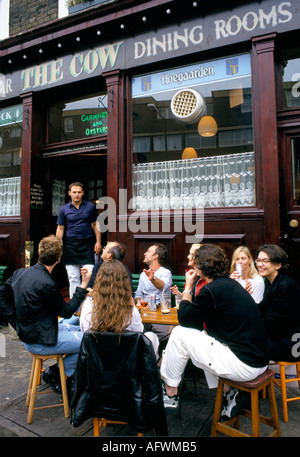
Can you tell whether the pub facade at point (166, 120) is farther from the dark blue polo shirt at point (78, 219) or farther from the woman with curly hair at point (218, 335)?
the woman with curly hair at point (218, 335)

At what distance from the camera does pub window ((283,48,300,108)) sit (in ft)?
15.1

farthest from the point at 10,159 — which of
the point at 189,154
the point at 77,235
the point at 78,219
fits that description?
the point at 189,154

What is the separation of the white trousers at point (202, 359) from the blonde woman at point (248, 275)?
111cm

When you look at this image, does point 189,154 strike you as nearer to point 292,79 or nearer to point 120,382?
point 292,79

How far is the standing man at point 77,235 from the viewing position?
5.55 m

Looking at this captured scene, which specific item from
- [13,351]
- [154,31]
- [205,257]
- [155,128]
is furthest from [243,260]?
[154,31]

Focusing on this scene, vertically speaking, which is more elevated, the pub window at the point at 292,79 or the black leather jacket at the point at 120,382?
the pub window at the point at 292,79

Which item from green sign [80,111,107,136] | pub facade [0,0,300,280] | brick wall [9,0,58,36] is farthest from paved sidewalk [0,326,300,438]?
brick wall [9,0,58,36]

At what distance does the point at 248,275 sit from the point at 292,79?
9.62ft

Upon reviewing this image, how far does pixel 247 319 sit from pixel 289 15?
14.0 feet

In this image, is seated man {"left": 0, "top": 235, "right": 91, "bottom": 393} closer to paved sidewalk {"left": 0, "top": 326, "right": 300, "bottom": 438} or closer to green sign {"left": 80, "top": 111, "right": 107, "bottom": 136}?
paved sidewalk {"left": 0, "top": 326, "right": 300, "bottom": 438}

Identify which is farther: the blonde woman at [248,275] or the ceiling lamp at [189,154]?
the ceiling lamp at [189,154]

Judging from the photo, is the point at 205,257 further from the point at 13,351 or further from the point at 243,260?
the point at 13,351

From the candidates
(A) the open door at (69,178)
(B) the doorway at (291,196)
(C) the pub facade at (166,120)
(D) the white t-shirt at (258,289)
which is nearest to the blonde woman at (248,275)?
(D) the white t-shirt at (258,289)
